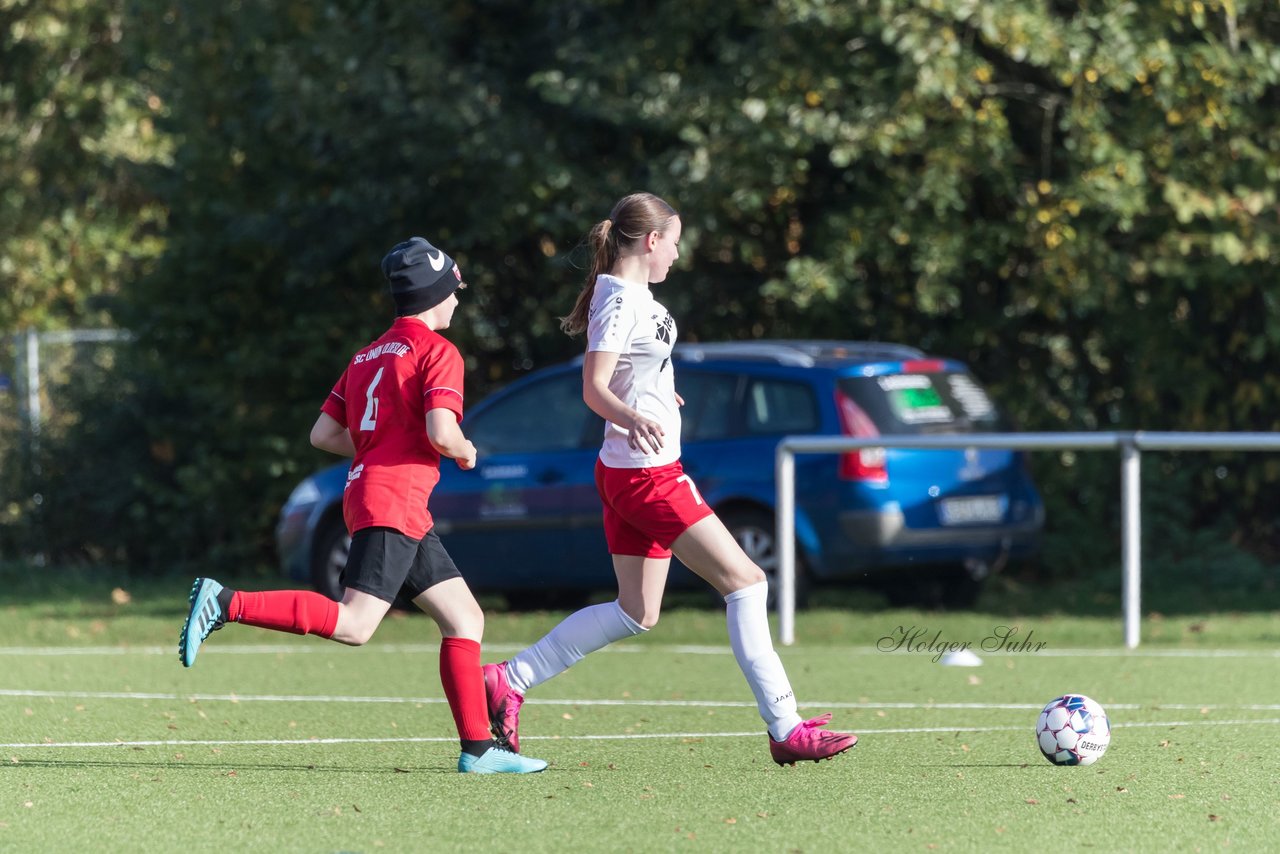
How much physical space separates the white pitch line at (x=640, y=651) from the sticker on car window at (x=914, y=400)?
1.61 m

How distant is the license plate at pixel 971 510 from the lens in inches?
475

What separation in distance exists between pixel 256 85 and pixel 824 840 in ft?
41.4

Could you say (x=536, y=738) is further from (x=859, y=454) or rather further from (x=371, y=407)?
(x=859, y=454)

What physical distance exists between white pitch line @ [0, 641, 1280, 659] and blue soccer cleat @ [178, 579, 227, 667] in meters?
5.05

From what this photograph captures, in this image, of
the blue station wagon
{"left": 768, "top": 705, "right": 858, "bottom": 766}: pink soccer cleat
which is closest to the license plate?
the blue station wagon

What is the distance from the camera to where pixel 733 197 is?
13.9 meters

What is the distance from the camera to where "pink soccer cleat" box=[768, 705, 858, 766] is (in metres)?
6.07

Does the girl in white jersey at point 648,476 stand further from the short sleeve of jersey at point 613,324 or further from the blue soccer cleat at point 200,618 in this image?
the blue soccer cleat at point 200,618

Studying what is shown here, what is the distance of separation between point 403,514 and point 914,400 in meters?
6.85

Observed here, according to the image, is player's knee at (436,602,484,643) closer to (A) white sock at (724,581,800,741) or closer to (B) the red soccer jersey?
(B) the red soccer jersey

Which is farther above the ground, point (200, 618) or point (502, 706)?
point (200, 618)

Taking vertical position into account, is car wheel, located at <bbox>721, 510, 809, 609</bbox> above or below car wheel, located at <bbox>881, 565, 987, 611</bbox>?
above

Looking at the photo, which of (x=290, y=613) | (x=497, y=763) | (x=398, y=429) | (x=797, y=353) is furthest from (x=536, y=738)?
(x=797, y=353)
